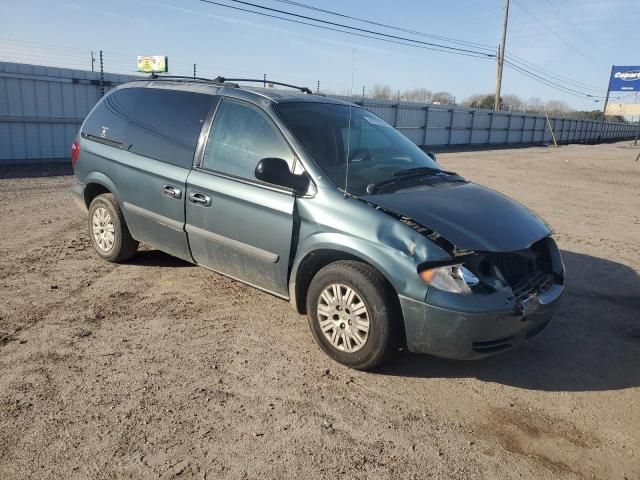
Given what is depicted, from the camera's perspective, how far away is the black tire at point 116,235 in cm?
515

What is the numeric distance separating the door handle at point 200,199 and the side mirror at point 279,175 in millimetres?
702

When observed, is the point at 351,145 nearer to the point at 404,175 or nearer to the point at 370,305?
the point at 404,175

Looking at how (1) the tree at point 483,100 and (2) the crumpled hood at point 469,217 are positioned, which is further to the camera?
(1) the tree at point 483,100

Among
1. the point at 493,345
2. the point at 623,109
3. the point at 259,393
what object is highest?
the point at 623,109

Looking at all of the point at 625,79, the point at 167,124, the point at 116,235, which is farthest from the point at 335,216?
the point at 625,79

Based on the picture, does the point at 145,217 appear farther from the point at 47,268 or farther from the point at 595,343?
the point at 595,343

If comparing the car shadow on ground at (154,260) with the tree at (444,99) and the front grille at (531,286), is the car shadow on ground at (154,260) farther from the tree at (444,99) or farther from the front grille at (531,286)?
the tree at (444,99)

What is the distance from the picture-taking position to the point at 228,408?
10.0 ft

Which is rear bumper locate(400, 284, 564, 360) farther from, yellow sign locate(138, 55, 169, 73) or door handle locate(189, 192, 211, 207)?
yellow sign locate(138, 55, 169, 73)

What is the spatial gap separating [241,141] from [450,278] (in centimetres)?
202

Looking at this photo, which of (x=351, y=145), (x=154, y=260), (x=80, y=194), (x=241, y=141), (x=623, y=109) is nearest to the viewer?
(x=241, y=141)

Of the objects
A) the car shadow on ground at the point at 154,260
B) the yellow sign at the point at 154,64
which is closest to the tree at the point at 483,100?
the yellow sign at the point at 154,64

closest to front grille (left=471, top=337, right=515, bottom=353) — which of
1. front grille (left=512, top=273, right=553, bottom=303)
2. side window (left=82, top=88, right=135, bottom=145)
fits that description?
front grille (left=512, top=273, right=553, bottom=303)

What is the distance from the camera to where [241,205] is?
398 centimetres
